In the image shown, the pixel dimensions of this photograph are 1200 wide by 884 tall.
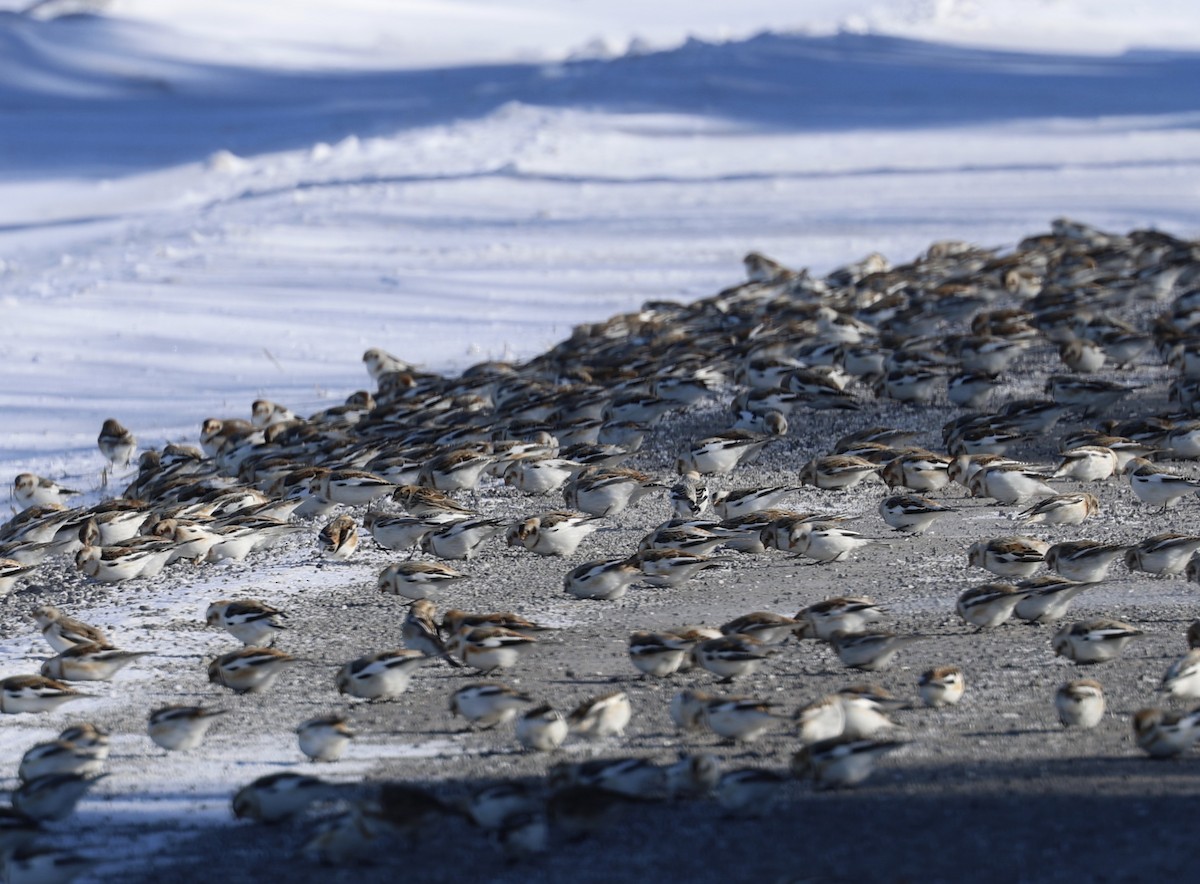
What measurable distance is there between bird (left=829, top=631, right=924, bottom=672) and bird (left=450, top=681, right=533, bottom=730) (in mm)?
1434

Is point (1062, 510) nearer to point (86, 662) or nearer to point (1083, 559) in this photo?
point (1083, 559)

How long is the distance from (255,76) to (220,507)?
49.7 meters

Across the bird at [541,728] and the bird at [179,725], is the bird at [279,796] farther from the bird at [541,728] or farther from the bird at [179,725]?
the bird at [541,728]

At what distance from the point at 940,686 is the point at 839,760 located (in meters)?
0.99

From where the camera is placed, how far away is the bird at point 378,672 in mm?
6961

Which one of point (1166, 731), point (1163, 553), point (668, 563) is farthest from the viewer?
point (668, 563)

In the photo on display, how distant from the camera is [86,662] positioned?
7406 millimetres

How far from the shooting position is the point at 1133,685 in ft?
23.1

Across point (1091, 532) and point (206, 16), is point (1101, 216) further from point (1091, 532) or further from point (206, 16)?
point (206, 16)

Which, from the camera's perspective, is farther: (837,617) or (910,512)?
(910,512)

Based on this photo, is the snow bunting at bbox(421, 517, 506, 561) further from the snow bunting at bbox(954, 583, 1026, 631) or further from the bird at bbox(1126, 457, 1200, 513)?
the bird at bbox(1126, 457, 1200, 513)

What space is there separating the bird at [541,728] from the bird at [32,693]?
1913 mm

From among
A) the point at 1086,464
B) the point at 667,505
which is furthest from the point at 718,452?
the point at 1086,464

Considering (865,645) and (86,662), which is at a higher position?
(865,645)
